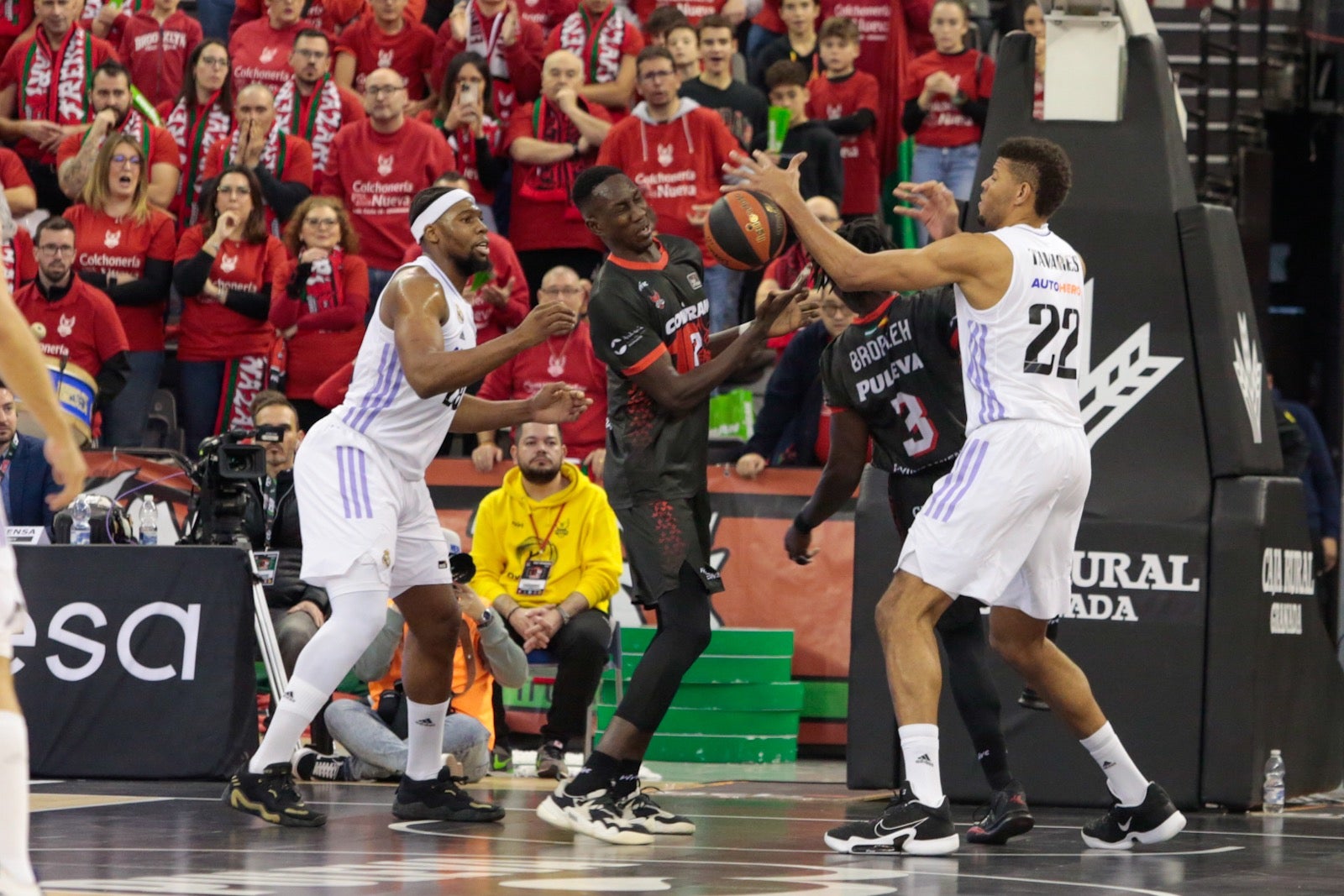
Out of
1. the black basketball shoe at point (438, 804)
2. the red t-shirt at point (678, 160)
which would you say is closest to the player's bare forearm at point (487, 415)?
the black basketball shoe at point (438, 804)

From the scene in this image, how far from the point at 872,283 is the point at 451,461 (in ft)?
17.2

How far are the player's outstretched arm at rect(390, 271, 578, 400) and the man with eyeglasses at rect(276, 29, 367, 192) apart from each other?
621cm

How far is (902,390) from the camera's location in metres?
7.20

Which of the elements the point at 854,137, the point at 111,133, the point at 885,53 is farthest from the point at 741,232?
the point at 885,53

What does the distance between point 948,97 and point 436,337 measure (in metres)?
6.59

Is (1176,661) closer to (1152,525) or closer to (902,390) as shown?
(1152,525)

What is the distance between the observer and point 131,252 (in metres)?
12.0

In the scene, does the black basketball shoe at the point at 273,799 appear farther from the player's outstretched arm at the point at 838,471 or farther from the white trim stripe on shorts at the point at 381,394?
the player's outstretched arm at the point at 838,471

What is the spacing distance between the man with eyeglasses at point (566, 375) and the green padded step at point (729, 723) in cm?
165

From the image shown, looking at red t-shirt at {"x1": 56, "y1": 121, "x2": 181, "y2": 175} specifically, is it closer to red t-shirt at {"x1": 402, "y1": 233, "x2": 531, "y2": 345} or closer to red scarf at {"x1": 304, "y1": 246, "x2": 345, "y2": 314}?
red scarf at {"x1": 304, "y1": 246, "x2": 345, "y2": 314}

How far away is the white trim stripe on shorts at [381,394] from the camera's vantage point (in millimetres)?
6965

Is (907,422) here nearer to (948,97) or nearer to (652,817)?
(652,817)

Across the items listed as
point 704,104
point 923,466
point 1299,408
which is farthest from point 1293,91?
point 923,466

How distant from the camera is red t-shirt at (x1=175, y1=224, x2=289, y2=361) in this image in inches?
468
